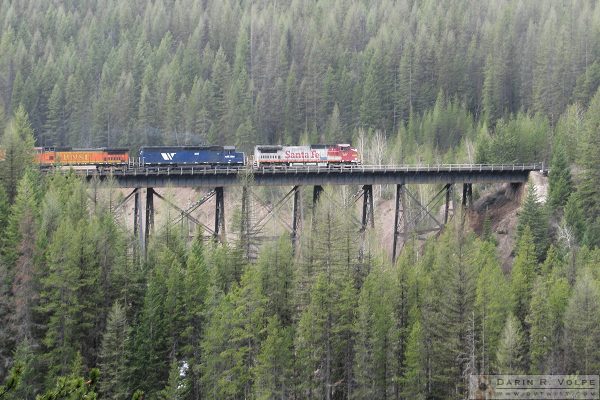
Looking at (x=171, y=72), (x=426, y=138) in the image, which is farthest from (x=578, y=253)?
(x=171, y=72)

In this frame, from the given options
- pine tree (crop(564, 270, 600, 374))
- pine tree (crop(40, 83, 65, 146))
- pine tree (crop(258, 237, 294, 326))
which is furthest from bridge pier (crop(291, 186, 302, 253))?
pine tree (crop(40, 83, 65, 146))

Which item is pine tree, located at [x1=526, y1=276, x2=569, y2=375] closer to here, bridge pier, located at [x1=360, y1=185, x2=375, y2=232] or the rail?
bridge pier, located at [x1=360, y1=185, x2=375, y2=232]

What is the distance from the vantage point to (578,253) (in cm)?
5438

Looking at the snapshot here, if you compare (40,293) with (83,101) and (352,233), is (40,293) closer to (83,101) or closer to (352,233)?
(352,233)

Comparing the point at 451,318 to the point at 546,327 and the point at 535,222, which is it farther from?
the point at 535,222

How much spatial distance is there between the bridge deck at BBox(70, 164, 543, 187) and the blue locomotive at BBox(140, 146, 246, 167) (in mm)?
1324

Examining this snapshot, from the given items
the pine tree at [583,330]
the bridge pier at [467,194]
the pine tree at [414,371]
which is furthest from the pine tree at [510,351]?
the bridge pier at [467,194]

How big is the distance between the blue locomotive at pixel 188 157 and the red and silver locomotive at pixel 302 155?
1.98m

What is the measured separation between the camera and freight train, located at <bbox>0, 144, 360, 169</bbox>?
68.8m

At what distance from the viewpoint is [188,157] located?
68688mm

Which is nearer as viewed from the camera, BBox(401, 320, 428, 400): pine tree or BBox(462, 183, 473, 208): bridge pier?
BBox(401, 320, 428, 400): pine tree

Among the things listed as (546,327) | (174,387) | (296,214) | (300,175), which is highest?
(300,175)

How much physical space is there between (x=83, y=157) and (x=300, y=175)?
16771 mm

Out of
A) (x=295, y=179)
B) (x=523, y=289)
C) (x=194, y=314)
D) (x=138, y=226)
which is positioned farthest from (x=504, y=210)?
(x=194, y=314)
